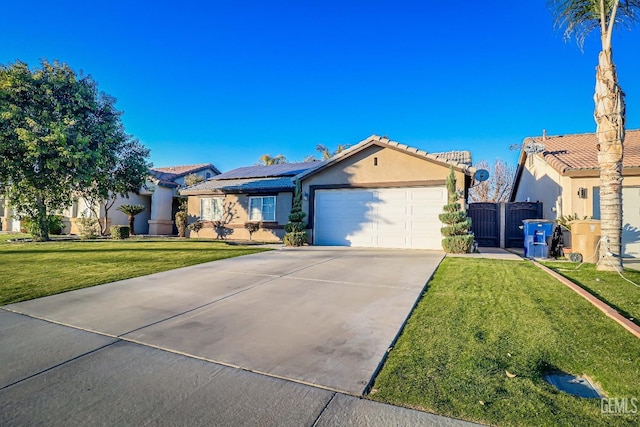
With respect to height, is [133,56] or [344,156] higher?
[133,56]

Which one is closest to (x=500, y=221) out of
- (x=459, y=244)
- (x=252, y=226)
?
(x=459, y=244)

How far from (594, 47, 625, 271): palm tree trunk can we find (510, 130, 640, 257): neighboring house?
4064 mm

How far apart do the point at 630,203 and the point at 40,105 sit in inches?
917

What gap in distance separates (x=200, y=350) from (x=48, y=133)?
14.9 m

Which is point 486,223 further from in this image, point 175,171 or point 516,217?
point 175,171

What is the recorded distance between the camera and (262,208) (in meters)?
16.3

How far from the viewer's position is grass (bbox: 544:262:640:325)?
4.34 meters

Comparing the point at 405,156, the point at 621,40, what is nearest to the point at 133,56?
the point at 405,156

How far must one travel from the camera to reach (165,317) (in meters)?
4.12

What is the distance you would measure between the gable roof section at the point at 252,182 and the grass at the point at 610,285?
1104 centimetres

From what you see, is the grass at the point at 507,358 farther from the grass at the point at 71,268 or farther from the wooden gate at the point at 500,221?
the wooden gate at the point at 500,221

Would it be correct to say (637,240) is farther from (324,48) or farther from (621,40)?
(324,48)

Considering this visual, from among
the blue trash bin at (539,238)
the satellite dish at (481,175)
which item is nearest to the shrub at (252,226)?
the satellite dish at (481,175)

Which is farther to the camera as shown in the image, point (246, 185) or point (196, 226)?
point (196, 226)
